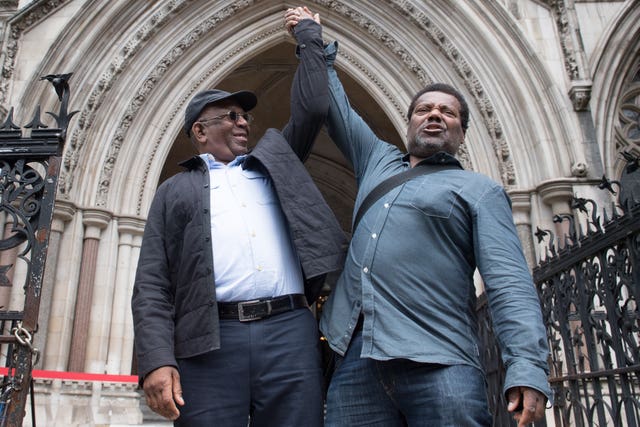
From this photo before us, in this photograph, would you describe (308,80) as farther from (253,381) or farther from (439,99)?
(253,381)

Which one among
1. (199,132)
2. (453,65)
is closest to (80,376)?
(199,132)

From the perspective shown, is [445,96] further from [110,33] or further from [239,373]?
[110,33]

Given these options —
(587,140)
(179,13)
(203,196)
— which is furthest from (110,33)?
(203,196)

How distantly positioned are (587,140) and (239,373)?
283 inches

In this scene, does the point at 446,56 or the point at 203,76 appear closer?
the point at 446,56

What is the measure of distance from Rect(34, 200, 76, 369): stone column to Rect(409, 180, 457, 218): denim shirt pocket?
6885mm

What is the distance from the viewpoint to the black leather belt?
186 cm

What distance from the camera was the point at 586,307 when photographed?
3.41 meters

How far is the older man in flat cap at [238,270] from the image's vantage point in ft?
5.85

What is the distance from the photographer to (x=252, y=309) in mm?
1869

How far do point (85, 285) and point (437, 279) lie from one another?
23.5 ft

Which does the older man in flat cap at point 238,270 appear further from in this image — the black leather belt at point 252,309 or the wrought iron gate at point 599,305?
the wrought iron gate at point 599,305

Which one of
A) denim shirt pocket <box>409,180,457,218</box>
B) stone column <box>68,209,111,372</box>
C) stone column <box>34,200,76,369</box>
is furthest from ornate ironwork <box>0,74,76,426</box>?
stone column <box>68,209,111,372</box>

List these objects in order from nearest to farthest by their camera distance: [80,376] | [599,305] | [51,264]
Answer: [599,305] → [80,376] → [51,264]
